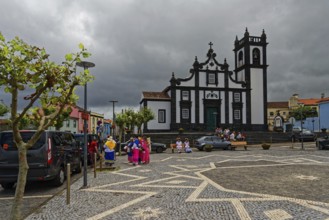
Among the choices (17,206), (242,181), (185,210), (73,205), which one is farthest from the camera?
(242,181)

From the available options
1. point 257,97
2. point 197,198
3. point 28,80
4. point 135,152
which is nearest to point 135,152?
point 135,152

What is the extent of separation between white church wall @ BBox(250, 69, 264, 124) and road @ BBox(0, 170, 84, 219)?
40.3 meters

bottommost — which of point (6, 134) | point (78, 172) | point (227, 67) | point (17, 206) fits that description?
point (78, 172)

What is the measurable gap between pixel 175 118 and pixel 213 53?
11.6 metres

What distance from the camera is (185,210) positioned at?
6.86 meters

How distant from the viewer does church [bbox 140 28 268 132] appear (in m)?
44.5

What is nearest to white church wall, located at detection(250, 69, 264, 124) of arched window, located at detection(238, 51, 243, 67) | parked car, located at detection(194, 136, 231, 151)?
arched window, located at detection(238, 51, 243, 67)

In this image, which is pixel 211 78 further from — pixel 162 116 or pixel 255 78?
pixel 162 116

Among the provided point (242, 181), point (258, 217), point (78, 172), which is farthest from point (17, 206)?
point (78, 172)

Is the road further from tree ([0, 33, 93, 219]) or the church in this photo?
the church

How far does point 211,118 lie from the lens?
150ft

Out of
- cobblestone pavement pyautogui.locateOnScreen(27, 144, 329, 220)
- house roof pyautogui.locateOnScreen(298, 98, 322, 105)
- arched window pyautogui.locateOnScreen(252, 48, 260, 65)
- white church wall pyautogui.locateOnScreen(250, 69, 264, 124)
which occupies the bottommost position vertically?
cobblestone pavement pyautogui.locateOnScreen(27, 144, 329, 220)

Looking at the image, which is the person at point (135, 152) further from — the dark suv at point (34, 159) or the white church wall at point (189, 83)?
the white church wall at point (189, 83)

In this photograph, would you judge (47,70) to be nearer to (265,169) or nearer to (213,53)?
(265,169)
